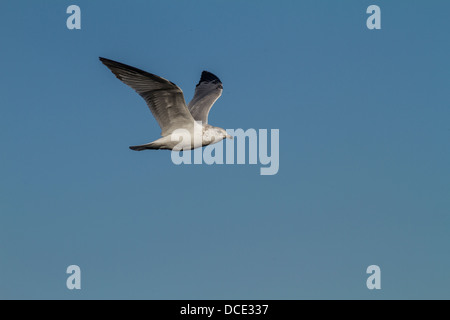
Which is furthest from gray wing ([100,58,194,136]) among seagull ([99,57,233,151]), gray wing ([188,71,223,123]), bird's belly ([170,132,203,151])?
gray wing ([188,71,223,123])

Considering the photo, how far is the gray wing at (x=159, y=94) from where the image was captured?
1183 cm

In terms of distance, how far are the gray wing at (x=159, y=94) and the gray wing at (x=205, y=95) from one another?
166cm

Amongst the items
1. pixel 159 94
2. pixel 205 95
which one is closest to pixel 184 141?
pixel 159 94

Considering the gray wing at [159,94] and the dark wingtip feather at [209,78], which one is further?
A: the dark wingtip feather at [209,78]

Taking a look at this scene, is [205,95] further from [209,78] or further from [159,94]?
[159,94]

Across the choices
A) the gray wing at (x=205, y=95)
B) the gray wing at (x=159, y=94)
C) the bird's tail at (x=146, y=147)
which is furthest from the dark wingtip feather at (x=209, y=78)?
the bird's tail at (x=146, y=147)

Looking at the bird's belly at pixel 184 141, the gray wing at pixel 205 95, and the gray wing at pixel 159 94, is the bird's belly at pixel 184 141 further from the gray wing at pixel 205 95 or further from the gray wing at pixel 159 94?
the gray wing at pixel 205 95

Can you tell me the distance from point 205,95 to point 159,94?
146 inches

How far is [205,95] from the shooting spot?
52.6 ft

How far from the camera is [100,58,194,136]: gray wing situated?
38.8ft

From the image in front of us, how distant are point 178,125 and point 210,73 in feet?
15.1

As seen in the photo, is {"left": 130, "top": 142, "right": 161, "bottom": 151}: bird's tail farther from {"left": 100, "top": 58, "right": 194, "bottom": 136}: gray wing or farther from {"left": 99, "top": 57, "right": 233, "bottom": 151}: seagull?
{"left": 100, "top": 58, "right": 194, "bottom": 136}: gray wing
